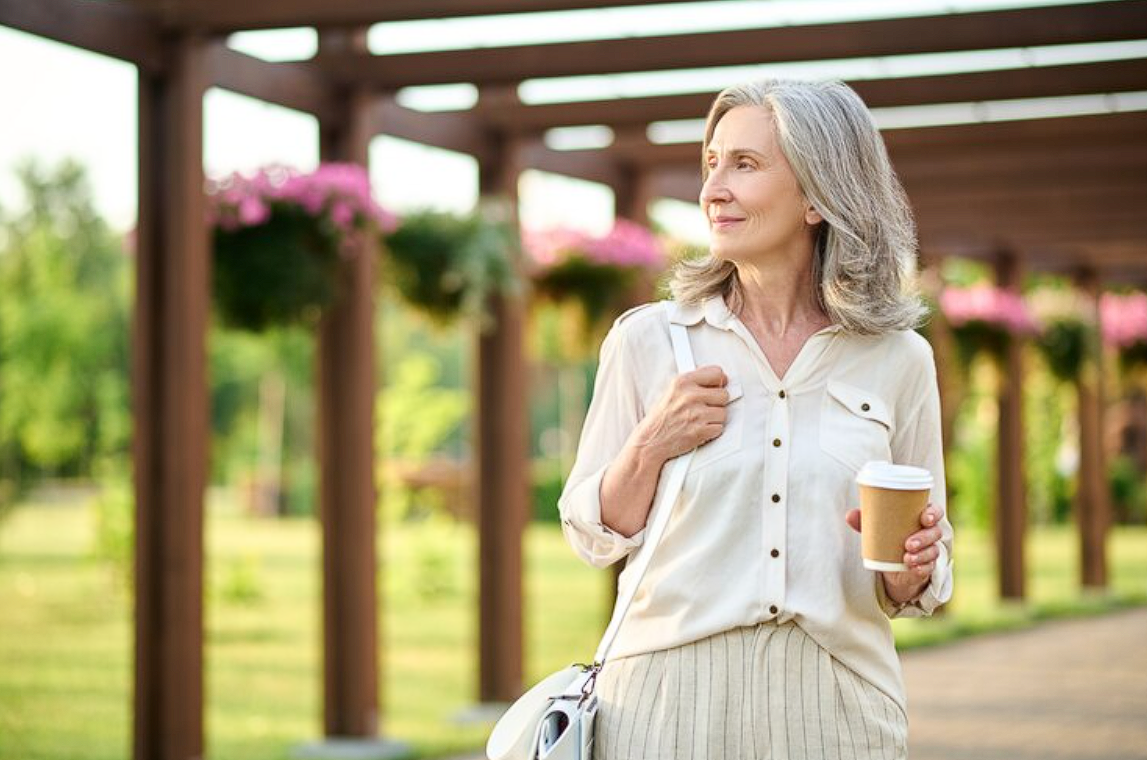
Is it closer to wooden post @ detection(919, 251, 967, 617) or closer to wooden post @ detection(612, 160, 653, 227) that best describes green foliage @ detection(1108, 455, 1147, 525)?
wooden post @ detection(919, 251, 967, 617)

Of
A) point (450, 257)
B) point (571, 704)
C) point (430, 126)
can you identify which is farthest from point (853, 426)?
point (430, 126)

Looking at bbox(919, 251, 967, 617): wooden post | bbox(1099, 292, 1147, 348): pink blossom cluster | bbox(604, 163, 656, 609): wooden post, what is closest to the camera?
bbox(604, 163, 656, 609): wooden post

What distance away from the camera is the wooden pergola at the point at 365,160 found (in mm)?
5891

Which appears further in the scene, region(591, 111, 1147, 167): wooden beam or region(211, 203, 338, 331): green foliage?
region(591, 111, 1147, 167): wooden beam

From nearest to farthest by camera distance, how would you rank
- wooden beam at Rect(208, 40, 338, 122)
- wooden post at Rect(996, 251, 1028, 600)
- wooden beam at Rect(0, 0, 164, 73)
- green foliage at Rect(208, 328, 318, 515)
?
wooden beam at Rect(0, 0, 164, 73) → wooden beam at Rect(208, 40, 338, 122) → wooden post at Rect(996, 251, 1028, 600) → green foliage at Rect(208, 328, 318, 515)

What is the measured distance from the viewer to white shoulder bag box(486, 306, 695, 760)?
2.14 meters

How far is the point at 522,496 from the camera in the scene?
8.57m

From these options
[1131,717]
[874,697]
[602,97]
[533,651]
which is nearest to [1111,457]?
[533,651]

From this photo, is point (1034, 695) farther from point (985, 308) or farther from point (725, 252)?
point (725, 252)

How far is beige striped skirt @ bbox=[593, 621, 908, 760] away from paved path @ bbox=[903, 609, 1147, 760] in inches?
203

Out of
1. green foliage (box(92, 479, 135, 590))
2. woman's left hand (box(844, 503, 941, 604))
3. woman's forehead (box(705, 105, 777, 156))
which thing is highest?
woman's forehead (box(705, 105, 777, 156))

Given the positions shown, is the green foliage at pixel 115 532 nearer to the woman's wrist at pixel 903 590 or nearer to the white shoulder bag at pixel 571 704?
the white shoulder bag at pixel 571 704

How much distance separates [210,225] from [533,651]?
Result: 20.9 feet

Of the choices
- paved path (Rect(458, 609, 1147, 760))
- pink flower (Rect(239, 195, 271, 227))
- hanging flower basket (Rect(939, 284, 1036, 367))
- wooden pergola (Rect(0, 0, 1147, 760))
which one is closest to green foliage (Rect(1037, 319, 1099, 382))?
hanging flower basket (Rect(939, 284, 1036, 367))
